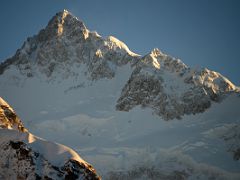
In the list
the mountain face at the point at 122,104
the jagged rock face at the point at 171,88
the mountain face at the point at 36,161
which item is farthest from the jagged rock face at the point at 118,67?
the mountain face at the point at 36,161

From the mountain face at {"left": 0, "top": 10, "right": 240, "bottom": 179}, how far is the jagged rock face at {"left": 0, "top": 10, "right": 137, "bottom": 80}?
320mm

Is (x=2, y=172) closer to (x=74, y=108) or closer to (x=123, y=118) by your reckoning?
(x=123, y=118)

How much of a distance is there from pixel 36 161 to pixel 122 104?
79.0 m

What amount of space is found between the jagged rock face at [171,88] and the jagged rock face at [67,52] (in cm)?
1244

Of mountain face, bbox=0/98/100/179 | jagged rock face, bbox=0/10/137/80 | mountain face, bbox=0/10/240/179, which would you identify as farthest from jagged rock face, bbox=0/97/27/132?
jagged rock face, bbox=0/10/137/80

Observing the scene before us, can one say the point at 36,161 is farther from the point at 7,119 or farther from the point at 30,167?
the point at 7,119

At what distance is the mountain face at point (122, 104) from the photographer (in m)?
74.1

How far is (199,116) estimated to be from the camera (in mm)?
93250

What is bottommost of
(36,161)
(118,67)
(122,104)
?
(36,161)

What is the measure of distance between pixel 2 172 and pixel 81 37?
11274 cm

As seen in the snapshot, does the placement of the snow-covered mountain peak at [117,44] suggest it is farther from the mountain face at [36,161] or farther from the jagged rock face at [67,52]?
the mountain face at [36,161]

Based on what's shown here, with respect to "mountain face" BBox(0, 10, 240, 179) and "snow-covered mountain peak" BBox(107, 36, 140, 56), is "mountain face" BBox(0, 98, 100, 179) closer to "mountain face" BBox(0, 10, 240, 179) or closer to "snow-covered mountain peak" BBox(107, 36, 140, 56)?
"mountain face" BBox(0, 10, 240, 179)

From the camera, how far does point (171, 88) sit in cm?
10006

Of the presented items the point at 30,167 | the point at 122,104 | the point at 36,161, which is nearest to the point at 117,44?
the point at 122,104
